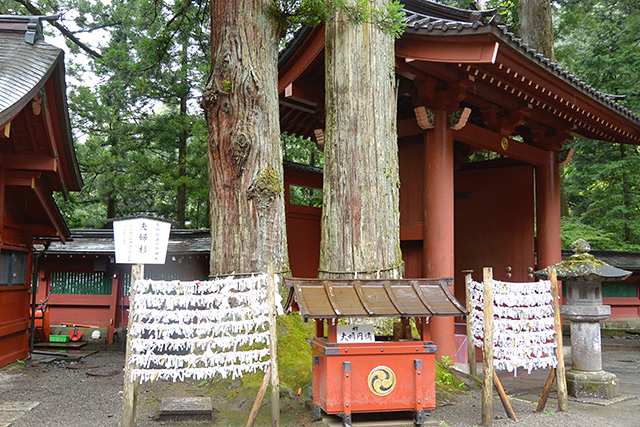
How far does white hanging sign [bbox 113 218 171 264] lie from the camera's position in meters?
6.94

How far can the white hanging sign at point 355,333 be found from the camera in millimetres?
4770

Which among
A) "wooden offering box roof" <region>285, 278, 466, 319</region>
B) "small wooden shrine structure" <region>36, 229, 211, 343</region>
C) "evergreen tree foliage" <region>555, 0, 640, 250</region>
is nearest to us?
"wooden offering box roof" <region>285, 278, 466, 319</region>

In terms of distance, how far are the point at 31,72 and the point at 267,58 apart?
9.81 feet

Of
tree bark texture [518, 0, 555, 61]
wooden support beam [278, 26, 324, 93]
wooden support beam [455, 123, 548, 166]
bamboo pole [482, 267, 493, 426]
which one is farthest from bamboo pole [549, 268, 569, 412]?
tree bark texture [518, 0, 555, 61]

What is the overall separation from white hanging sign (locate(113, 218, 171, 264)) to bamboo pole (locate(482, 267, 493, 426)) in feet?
13.5

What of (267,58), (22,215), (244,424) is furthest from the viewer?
(22,215)

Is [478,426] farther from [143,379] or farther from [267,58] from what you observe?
[267,58]

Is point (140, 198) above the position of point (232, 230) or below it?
above

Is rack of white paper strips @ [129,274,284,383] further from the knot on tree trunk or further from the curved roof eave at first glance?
the curved roof eave

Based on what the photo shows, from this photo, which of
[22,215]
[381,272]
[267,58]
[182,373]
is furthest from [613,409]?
[22,215]

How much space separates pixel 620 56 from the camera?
15102 millimetres

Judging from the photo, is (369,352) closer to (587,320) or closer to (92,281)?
(587,320)

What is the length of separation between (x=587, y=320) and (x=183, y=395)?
5.02 m

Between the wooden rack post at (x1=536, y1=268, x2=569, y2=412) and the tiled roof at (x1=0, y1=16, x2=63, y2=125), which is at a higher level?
the tiled roof at (x1=0, y1=16, x2=63, y2=125)
